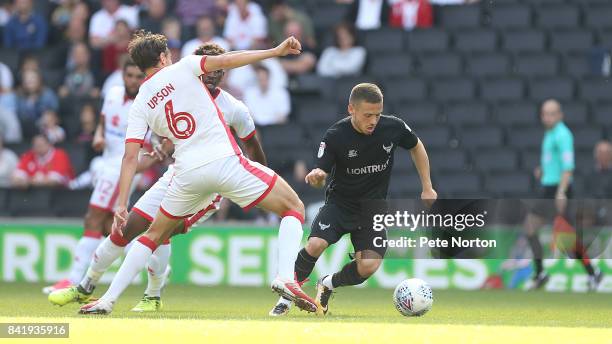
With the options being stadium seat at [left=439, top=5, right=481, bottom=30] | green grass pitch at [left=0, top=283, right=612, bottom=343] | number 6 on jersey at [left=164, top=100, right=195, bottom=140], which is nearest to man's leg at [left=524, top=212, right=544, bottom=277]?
green grass pitch at [left=0, top=283, right=612, bottom=343]

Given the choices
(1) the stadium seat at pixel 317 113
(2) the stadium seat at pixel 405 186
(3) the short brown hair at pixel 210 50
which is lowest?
(2) the stadium seat at pixel 405 186

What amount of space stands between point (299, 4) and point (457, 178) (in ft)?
14.0

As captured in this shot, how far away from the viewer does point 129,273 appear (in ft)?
29.2

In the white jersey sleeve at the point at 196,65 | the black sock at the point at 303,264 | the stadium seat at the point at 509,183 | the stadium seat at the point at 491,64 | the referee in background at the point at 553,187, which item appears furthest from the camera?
the stadium seat at the point at 491,64

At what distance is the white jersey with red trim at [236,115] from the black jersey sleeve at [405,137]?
111 centimetres

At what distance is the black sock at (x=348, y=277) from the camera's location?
9680 mm

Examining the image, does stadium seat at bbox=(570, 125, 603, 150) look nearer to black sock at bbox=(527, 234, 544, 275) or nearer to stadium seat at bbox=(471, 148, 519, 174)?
stadium seat at bbox=(471, 148, 519, 174)

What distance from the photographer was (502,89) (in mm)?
16359

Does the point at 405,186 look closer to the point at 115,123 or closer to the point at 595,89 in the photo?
the point at 595,89

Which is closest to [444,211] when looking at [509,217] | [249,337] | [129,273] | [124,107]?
[509,217]

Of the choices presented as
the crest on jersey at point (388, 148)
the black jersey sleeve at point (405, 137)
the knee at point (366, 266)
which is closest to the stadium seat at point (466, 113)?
the black jersey sleeve at point (405, 137)

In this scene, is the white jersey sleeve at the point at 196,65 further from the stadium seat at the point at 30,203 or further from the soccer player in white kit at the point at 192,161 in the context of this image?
the stadium seat at the point at 30,203

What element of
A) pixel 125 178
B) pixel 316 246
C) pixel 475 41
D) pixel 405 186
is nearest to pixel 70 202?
pixel 405 186

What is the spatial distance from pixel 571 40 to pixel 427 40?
6.15ft
